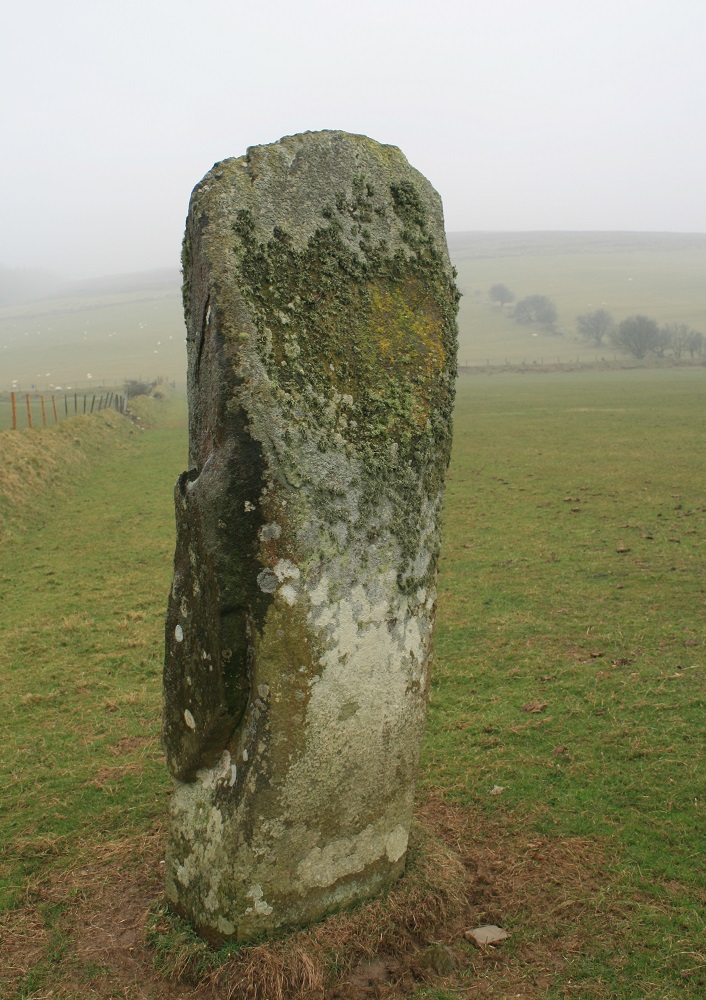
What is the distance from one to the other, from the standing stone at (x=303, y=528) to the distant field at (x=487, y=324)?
280ft

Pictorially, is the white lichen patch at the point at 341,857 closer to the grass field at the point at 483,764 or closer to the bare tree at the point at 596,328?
the grass field at the point at 483,764

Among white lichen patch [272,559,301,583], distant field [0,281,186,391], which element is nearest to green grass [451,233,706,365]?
distant field [0,281,186,391]

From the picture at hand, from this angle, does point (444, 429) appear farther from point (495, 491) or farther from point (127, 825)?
point (495, 491)

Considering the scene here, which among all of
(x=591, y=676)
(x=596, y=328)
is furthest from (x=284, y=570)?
(x=596, y=328)

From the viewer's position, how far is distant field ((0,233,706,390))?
103 meters

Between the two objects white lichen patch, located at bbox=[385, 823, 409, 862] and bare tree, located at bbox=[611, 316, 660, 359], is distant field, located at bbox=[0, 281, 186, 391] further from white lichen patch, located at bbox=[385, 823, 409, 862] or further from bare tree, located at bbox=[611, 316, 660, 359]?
white lichen patch, located at bbox=[385, 823, 409, 862]

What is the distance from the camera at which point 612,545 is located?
13.5 metres

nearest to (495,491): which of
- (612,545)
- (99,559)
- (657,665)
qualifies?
(612,545)

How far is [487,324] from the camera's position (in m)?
131

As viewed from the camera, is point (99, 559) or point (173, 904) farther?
point (99, 559)

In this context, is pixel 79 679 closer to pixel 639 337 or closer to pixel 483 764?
pixel 483 764

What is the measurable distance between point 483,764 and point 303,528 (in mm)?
3572

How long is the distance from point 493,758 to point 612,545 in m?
7.49

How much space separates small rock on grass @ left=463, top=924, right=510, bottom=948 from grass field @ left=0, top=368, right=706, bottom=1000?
6 centimetres
